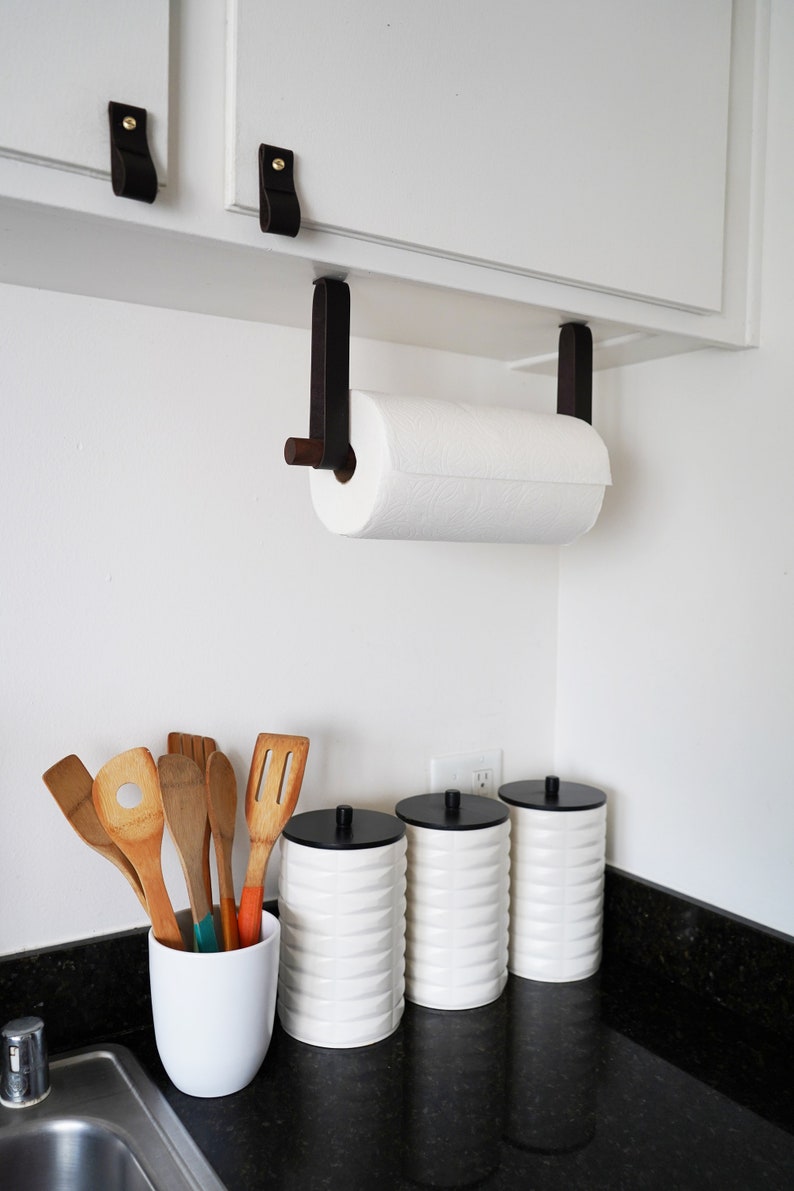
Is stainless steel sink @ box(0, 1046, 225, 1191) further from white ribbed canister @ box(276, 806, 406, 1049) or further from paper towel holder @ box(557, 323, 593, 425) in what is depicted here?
paper towel holder @ box(557, 323, 593, 425)

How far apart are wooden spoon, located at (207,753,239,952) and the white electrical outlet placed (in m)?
0.33

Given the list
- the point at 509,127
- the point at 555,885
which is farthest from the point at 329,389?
the point at 555,885

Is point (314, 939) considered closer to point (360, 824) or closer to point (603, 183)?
point (360, 824)

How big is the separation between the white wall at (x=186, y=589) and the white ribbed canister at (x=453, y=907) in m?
0.14

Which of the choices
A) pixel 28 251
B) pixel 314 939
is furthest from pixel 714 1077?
pixel 28 251

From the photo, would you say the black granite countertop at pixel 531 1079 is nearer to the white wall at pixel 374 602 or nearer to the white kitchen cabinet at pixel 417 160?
the white wall at pixel 374 602

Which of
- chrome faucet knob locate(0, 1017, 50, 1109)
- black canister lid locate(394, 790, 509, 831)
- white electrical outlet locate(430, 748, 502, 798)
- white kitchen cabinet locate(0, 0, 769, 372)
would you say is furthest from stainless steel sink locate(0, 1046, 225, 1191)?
white kitchen cabinet locate(0, 0, 769, 372)

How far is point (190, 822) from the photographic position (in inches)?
36.6

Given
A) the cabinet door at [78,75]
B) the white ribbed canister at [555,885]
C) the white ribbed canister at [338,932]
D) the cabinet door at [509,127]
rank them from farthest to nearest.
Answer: the white ribbed canister at [555,885] < the white ribbed canister at [338,932] < the cabinet door at [509,127] < the cabinet door at [78,75]

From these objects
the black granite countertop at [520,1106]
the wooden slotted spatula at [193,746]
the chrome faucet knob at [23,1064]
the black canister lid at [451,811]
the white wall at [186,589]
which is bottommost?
the black granite countertop at [520,1106]

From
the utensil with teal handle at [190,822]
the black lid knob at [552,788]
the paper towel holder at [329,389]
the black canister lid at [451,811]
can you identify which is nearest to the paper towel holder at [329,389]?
the paper towel holder at [329,389]

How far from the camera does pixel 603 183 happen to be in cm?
Answer: 93

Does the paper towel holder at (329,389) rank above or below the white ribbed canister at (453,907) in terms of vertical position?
above

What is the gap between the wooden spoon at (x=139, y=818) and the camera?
35.3 inches
